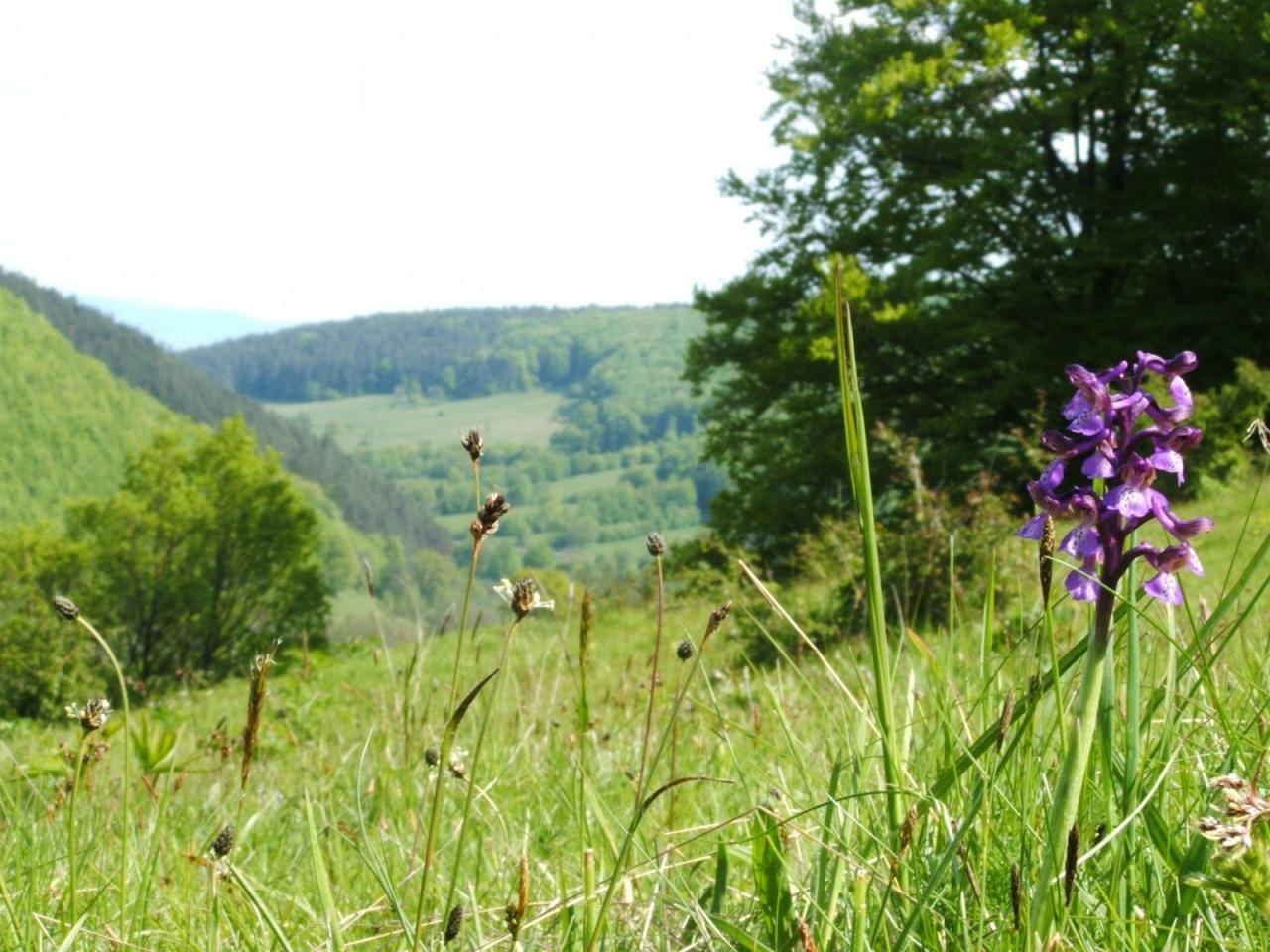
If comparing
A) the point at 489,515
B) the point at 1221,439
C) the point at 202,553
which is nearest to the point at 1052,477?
the point at 489,515

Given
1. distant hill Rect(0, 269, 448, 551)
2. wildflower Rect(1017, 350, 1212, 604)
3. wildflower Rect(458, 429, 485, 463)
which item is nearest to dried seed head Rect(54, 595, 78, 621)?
wildflower Rect(458, 429, 485, 463)

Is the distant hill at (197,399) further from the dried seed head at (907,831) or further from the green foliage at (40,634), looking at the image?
the dried seed head at (907,831)

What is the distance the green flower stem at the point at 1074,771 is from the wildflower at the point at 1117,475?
52 mm

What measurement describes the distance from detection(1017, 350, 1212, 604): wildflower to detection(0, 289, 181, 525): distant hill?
111387mm

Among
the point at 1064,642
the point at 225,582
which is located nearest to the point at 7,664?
the point at 225,582

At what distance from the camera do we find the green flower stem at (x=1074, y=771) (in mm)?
1144

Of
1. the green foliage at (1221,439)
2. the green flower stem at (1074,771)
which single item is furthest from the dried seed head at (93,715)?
the green foliage at (1221,439)

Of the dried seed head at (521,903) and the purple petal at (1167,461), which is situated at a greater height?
the purple petal at (1167,461)

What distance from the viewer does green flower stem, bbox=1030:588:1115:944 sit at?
1.14 m

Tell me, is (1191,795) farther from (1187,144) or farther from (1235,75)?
(1187,144)

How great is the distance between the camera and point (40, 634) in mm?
46375

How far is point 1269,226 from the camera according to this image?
1888cm

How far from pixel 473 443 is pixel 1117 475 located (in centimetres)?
71

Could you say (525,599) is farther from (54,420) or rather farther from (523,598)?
(54,420)
